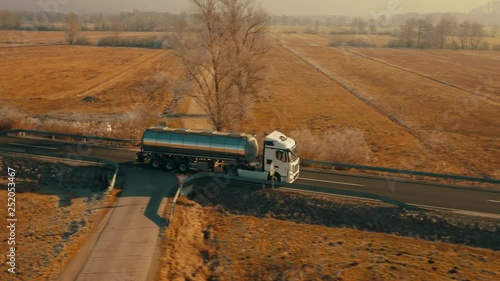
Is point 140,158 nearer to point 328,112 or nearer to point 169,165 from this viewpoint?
point 169,165

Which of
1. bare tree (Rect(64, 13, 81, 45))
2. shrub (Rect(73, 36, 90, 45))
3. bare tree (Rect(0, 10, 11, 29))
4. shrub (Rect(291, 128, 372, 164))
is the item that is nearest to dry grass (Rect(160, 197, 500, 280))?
shrub (Rect(291, 128, 372, 164))

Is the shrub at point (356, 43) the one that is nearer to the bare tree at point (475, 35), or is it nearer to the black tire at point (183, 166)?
the bare tree at point (475, 35)

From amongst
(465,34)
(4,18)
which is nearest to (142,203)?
(465,34)

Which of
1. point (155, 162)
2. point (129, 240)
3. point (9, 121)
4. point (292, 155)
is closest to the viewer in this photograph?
point (129, 240)

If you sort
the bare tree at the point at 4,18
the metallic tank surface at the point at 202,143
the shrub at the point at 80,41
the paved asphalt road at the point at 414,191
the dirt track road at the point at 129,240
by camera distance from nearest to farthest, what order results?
1. the dirt track road at the point at 129,240
2. the paved asphalt road at the point at 414,191
3. the metallic tank surface at the point at 202,143
4. the shrub at the point at 80,41
5. the bare tree at the point at 4,18

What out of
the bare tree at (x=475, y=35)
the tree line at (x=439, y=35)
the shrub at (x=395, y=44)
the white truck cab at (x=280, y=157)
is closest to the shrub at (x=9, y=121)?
the white truck cab at (x=280, y=157)

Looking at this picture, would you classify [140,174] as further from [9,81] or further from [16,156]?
[9,81]
